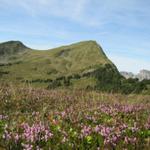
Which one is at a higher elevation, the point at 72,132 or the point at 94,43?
the point at 94,43

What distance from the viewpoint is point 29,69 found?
529 ft

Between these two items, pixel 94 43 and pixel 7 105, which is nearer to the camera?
pixel 7 105

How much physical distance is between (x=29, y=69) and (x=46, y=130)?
6022 inches

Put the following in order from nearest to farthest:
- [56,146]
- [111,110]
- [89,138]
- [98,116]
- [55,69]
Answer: [56,146] < [89,138] < [98,116] < [111,110] < [55,69]

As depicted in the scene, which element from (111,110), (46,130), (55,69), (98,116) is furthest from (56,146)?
(55,69)

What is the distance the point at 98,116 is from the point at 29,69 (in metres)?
149

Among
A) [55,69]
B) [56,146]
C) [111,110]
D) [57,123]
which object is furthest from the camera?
[55,69]

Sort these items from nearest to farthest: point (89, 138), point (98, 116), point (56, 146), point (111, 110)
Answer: point (56, 146) < point (89, 138) < point (98, 116) < point (111, 110)

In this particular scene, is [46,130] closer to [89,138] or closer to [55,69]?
[89,138]

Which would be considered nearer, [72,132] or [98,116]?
[72,132]

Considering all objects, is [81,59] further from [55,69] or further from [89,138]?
[89,138]

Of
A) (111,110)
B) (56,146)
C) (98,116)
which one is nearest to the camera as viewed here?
(56,146)

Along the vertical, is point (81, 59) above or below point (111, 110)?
above

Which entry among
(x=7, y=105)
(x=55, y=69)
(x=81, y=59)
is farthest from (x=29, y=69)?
(x=7, y=105)
